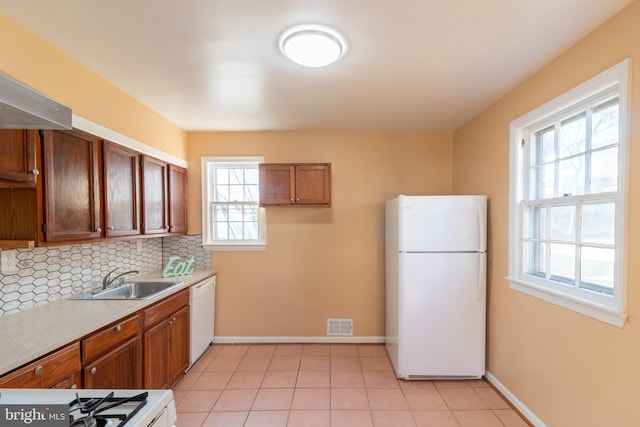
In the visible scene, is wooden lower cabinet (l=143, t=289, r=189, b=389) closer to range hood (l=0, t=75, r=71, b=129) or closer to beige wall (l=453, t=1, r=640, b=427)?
range hood (l=0, t=75, r=71, b=129)

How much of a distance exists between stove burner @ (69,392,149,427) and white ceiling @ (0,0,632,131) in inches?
65.5

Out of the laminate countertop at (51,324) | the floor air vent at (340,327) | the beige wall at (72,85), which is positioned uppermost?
the beige wall at (72,85)

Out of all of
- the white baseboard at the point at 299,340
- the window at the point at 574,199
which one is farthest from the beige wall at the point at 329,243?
the window at the point at 574,199

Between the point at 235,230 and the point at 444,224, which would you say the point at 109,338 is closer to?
the point at 235,230

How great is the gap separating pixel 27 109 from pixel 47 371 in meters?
1.17

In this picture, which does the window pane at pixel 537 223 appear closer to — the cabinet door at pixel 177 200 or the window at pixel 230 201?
the window at pixel 230 201

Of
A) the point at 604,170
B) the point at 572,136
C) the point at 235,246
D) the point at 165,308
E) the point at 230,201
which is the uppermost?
the point at 572,136

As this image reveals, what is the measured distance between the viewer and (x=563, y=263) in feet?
6.14

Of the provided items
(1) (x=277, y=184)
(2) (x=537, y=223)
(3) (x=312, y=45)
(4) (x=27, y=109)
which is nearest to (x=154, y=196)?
(1) (x=277, y=184)

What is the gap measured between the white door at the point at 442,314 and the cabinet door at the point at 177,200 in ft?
7.50

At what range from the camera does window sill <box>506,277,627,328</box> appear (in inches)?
56.4

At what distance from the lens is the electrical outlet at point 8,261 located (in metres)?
1.65

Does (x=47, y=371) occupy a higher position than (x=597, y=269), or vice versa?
(x=597, y=269)

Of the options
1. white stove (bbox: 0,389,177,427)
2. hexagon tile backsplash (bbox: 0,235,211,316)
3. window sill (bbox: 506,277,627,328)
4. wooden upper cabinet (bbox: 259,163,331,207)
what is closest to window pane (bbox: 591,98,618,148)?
window sill (bbox: 506,277,627,328)
